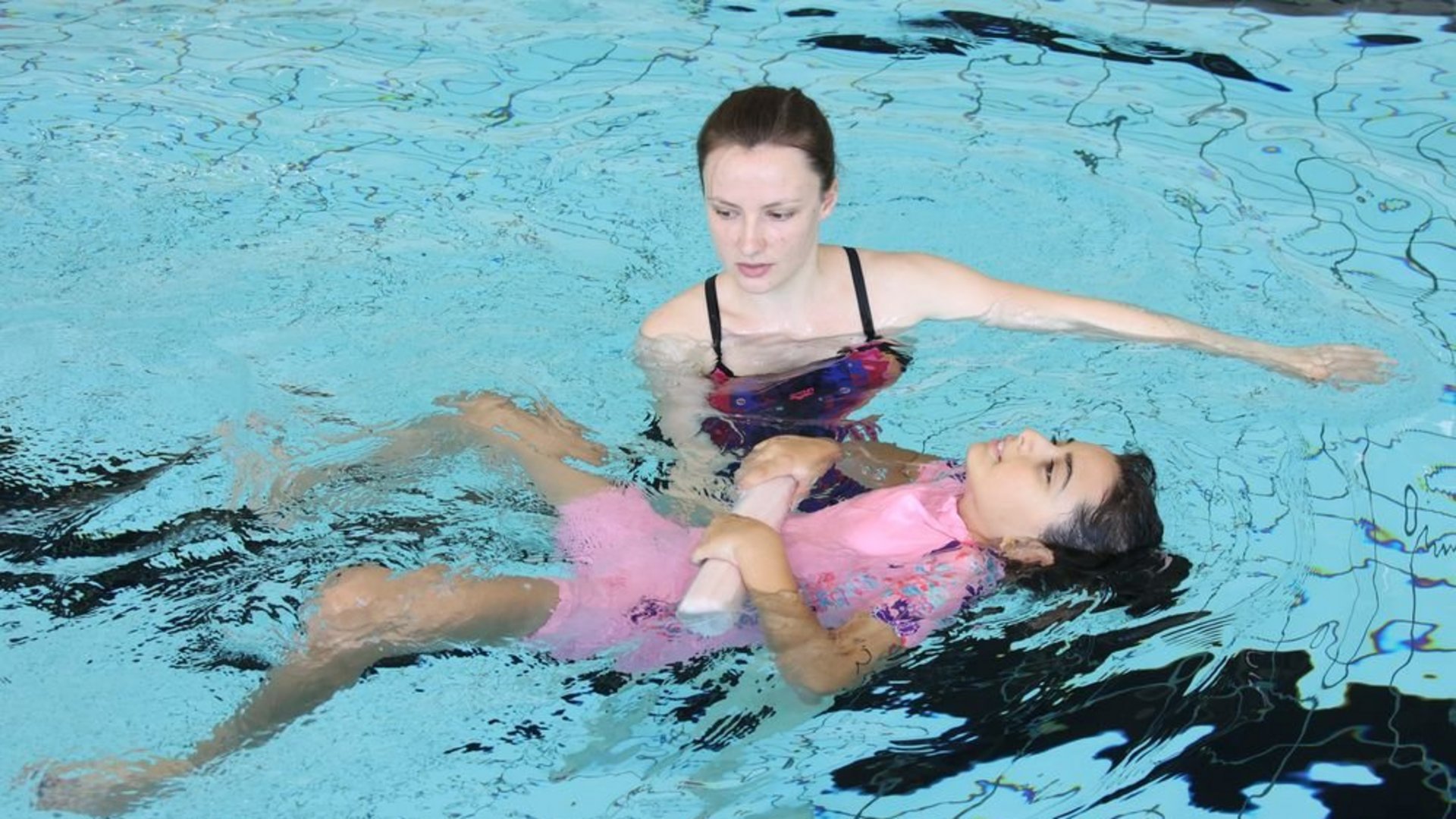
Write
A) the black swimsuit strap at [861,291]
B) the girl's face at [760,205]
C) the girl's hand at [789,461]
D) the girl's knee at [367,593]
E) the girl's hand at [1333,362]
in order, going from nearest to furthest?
the girl's knee at [367,593], the girl's hand at [789,461], the girl's face at [760,205], the girl's hand at [1333,362], the black swimsuit strap at [861,291]

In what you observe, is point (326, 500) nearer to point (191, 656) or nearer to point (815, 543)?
point (191, 656)

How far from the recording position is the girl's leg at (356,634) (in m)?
2.84

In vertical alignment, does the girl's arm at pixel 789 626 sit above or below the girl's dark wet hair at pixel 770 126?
below

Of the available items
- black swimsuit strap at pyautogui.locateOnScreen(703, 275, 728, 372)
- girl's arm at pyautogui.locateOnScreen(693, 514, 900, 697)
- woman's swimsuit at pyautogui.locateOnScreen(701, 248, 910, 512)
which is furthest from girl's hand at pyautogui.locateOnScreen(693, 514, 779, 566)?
black swimsuit strap at pyautogui.locateOnScreen(703, 275, 728, 372)

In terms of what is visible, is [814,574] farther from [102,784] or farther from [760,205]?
[102,784]

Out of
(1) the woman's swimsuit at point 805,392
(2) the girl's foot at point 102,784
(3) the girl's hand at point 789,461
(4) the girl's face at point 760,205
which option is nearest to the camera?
(2) the girl's foot at point 102,784

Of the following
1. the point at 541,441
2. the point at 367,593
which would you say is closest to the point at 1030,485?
the point at 541,441

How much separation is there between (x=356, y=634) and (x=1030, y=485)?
1532 mm

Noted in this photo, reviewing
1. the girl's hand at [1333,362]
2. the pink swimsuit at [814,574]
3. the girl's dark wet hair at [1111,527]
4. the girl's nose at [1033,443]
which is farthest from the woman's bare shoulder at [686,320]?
the girl's hand at [1333,362]

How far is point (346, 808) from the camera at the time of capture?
9.34 feet

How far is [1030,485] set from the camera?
10.4 feet

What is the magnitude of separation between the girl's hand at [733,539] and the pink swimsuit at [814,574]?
0.15 m

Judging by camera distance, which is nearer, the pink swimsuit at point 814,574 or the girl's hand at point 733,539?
the girl's hand at point 733,539

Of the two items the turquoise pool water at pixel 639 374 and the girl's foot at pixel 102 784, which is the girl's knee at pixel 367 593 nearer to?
the turquoise pool water at pixel 639 374
